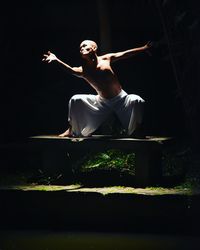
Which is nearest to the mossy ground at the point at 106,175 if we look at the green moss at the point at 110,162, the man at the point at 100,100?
the green moss at the point at 110,162

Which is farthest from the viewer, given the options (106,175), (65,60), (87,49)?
(65,60)

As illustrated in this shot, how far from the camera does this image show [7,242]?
703 centimetres

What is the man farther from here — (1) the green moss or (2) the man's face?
(1) the green moss

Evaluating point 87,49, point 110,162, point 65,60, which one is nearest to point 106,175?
point 110,162

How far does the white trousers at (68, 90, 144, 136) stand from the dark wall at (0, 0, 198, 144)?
2436 mm

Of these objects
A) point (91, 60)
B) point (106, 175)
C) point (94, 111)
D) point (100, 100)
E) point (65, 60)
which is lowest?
point (106, 175)

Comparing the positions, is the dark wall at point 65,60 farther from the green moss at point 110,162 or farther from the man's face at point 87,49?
the man's face at point 87,49

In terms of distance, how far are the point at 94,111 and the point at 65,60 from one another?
9.71 feet

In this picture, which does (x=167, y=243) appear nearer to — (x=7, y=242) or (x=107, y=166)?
(x=7, y=242)

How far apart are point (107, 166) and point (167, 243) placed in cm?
230

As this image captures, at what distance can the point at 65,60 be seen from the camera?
11023 mm

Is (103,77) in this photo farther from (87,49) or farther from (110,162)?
(110,162)

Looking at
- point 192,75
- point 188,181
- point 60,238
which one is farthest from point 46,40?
point 60,238

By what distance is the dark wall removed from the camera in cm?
1062
